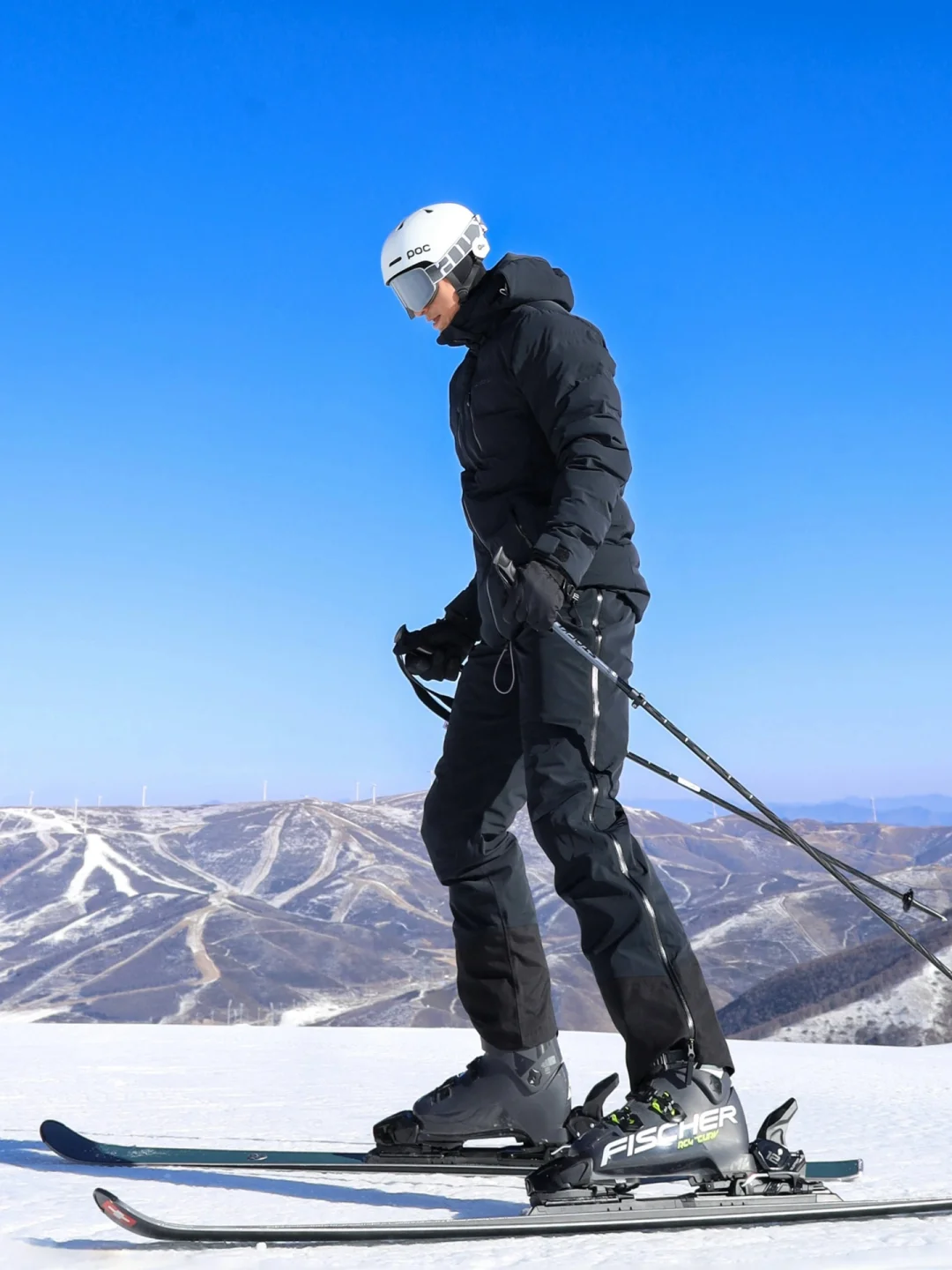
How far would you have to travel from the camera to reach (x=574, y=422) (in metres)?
3.25

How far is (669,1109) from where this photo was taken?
9.20 feet

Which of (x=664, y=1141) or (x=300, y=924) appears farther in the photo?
(x=300, y=924)

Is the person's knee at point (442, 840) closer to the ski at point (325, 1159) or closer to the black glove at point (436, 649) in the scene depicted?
the black glove at point (436, 649)

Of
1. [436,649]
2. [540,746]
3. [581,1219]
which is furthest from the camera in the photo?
[436,649]

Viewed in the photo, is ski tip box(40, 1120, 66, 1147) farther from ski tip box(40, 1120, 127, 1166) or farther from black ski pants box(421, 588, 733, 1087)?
black ski pants box(421, 588, 733, 1087)

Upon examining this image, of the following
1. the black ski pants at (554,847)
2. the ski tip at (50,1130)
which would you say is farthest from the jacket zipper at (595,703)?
the ski tip at (50,1130)

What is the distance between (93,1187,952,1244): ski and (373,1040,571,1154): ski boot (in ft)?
2.68

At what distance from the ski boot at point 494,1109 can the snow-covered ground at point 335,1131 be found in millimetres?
203

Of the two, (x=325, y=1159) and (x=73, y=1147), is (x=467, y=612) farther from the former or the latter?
(x=73, y=1147)

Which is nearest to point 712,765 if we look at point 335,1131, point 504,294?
point 504,294

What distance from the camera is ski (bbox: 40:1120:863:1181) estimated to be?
3.24 metres

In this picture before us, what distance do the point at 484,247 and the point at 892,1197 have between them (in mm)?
3044

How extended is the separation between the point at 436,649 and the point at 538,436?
97 cm

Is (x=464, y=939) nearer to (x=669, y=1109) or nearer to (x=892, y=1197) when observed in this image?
(x=669, y=1109)
